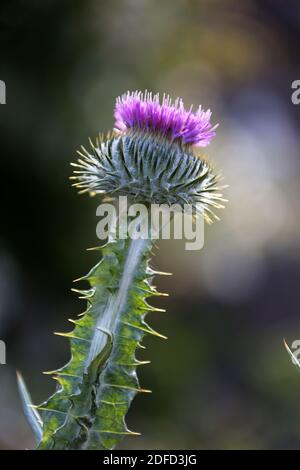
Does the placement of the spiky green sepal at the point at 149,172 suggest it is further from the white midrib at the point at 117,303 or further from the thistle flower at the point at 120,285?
the white midrib at the point at 117,303

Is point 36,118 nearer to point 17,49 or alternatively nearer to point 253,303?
point 17,49

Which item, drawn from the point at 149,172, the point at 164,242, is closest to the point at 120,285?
the point at 149,172

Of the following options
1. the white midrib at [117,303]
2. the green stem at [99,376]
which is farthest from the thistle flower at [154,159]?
the green stem at [99,376]

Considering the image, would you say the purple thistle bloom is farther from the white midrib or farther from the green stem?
the green stem

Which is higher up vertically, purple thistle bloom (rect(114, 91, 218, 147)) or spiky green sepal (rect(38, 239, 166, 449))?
purple thistle bloom (rect(114, 91, 218, 147))

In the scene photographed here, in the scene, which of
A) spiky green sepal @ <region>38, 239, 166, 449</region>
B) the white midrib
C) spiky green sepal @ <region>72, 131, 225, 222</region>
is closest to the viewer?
spiky green sepal @ <region>38, 239, 166, 449</region>

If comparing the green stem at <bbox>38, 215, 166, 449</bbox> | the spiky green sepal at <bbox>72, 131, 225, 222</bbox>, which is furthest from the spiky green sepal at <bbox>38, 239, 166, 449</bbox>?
the spiky green sepal at <bbox>72, 131, 225, 222</bbox>

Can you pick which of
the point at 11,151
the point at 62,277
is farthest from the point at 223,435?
the point at 11,151
